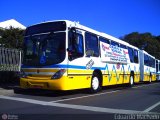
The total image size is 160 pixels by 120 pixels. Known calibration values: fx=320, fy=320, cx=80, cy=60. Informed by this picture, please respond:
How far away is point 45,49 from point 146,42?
6265 centimetres

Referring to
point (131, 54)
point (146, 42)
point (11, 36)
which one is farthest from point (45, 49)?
point (146, 42)

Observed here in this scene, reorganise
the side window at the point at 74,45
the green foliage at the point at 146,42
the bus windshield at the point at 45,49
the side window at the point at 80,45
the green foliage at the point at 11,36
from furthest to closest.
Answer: the green foliage at the point at 146,42, the green foliage at the point at 11,36, the side window at the point at 80,45, the side window at the point at 74,45, the bus windshield at the point at 45,49

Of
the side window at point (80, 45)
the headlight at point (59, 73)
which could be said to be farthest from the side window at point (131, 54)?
the headlight at point (59, 73)

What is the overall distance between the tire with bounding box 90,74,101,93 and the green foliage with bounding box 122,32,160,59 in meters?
56.9

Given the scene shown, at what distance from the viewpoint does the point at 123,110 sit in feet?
33.2

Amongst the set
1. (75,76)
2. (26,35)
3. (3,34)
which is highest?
(3,34)

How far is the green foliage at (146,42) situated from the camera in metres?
72.5

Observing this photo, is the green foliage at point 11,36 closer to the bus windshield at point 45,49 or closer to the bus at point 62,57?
the bus at point 62,57

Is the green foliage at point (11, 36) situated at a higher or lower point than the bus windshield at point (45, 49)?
higher

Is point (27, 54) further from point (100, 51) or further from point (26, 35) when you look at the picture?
point (100, 51)

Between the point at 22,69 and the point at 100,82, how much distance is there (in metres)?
4.36

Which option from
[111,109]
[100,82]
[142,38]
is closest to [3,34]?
[100,82]

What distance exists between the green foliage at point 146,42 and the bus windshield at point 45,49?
59634 mm

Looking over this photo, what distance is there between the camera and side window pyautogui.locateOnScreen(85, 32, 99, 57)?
15.3 m
